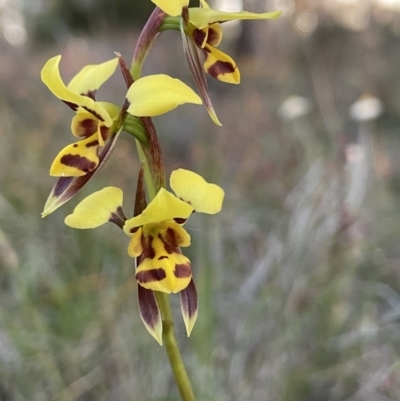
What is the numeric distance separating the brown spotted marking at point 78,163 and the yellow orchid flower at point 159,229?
3cm

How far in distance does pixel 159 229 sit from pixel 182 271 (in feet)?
0.20

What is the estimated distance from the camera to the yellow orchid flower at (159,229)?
1.84ft

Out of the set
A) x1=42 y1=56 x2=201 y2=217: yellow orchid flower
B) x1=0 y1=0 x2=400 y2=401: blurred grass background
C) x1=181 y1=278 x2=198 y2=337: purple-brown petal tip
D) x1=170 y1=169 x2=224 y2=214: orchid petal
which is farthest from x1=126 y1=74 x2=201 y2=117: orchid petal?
x1=0 y1=0 x2=400 y2=401: blurred grass background

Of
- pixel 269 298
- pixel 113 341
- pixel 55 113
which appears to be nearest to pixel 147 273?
pixel 113 341

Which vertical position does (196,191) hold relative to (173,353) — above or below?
above

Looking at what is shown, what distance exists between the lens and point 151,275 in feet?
1.84

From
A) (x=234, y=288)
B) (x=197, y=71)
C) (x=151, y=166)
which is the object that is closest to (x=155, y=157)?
(x=151, y=166)

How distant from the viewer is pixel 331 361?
159 centimetres

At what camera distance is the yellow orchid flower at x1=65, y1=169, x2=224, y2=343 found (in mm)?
561

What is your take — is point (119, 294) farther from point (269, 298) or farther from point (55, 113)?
point (55, 113)

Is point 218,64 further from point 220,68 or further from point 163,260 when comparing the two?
point 163,260

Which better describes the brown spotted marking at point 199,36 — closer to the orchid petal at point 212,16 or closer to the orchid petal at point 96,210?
the orchid petal at point 212,16

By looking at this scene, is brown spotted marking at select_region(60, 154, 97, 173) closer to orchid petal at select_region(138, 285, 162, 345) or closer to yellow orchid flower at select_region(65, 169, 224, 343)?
yellow orchid flower at select_region(65, 169, 224, 343)

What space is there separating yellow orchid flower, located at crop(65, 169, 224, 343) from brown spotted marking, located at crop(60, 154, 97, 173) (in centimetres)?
3
